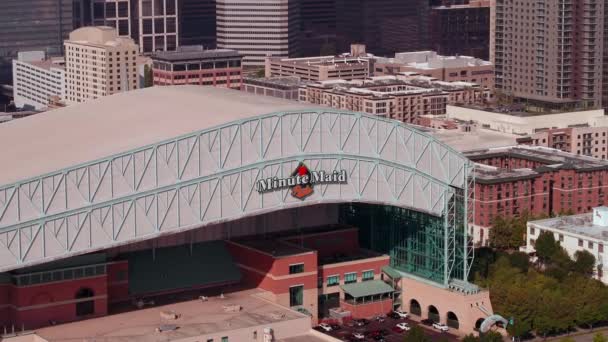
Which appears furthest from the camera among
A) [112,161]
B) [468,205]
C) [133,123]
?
[468,205]

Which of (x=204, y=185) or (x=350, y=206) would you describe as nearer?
(x=204, y=185)

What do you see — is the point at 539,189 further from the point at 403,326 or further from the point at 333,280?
the point at 403,326

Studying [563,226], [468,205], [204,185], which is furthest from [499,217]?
[204,185]

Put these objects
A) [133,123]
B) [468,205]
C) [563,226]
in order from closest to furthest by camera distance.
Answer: [133,123] → [468,205] → [563,226]

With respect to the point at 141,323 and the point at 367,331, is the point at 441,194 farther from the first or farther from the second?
the point at 141,323

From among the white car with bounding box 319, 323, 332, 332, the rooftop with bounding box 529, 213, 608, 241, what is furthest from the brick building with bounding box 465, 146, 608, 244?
the white car with bounding box 319, 323, 332, 332

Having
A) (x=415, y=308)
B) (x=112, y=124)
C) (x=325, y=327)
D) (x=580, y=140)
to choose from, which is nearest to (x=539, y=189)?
(x=415, y=308)

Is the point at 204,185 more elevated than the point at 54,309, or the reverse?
the point at 204,185

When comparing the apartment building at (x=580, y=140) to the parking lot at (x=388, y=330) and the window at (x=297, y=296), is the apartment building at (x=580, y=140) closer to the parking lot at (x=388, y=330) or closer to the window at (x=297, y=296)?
the parking lot at (x=388, y=330)
